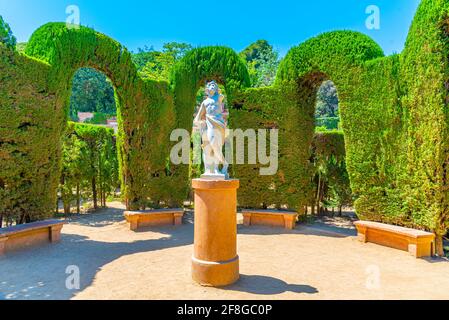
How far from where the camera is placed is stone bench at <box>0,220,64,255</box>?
21.9 ft

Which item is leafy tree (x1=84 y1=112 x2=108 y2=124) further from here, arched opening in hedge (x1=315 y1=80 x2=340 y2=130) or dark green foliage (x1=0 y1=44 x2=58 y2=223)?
arched opening in hedge (x1=315 y1=80 x2=340 y2=130)

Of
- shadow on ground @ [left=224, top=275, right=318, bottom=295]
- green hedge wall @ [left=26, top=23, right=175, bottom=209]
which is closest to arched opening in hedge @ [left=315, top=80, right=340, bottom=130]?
green hedge wall @ [left=26, top=23, right=175, bottom=209]

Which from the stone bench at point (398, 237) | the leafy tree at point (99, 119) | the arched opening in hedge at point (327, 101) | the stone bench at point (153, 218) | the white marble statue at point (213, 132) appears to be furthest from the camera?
the arched opening in hedge at point (327, 101)

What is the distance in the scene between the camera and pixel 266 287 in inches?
195

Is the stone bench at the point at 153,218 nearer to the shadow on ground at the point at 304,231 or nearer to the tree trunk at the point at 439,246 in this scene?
the shadow on ground at the point at 304,231

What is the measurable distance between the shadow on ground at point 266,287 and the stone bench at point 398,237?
3327 mm

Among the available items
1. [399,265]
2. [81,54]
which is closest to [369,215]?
[399,265]

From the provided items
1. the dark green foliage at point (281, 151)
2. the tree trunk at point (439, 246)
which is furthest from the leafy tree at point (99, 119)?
the tree trunk at point (439, 246)

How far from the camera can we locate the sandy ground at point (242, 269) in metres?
4.74

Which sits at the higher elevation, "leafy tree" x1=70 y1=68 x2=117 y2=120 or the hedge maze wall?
"leafy tree" x1=70 y1=68 x2=117 y2=120

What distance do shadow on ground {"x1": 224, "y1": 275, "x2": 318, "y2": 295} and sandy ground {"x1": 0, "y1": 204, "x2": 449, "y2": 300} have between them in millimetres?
17

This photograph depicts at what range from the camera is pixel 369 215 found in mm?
8203
